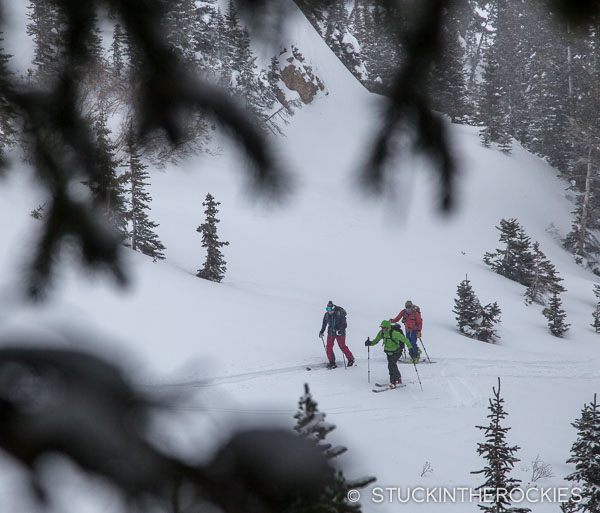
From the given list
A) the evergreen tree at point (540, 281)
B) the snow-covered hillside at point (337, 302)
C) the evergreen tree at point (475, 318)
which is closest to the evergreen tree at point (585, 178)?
the snow-covered hillside at point (337, 302)

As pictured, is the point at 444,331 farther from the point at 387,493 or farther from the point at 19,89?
the point at 19,89

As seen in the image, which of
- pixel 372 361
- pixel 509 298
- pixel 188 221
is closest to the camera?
pixel 372 361

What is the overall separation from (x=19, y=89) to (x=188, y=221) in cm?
1987

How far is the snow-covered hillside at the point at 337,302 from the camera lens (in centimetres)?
143

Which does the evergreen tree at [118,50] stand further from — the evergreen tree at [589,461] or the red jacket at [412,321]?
the red jacket at [412,321]

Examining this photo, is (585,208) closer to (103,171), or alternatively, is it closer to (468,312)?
(468,312)

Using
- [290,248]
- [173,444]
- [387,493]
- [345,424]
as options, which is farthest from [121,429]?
[290,248]

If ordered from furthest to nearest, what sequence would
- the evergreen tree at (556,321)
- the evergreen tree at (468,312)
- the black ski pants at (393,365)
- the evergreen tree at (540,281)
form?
the evergreen tree at (540,281) → the evergreen tree at (556,321) → the evergreen tree at (468,312) → the black ski pants at (393,365)

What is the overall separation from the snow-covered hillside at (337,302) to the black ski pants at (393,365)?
1.39 feet

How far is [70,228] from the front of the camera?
1676mm

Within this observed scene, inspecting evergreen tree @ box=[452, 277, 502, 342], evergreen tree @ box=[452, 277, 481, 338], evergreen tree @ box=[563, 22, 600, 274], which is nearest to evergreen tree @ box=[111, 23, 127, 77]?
evergreen tree @ box=[452, 277, 502, 342]

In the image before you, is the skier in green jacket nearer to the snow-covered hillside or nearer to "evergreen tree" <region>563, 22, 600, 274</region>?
the snow-covered hillside

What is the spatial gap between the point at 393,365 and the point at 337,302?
23.2 feet

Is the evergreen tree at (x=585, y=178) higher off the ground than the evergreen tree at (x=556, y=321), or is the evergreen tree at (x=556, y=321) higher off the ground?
the evergreen tree at (x=585, y=178)
